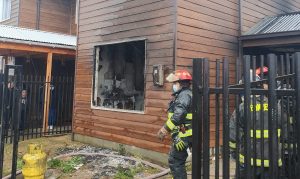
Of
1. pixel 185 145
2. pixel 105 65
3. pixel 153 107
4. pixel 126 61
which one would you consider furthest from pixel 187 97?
pixel 126 61

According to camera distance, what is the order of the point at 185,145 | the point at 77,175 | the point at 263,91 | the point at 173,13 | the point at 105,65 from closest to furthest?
the point at 263,91 → the point at 185,145 → the point at 77,175 → the point at 173,13 → the point at 105,65

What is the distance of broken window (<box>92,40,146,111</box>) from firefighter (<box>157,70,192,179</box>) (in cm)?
478

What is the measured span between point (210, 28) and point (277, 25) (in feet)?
8.03

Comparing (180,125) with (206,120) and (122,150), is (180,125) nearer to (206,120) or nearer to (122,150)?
(206,120)

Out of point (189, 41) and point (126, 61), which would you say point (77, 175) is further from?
point (126, 61)

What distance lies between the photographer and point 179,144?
4867mm

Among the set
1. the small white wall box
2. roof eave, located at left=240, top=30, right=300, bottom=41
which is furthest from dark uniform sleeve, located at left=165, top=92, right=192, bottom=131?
roof eave, located at left=240, top=30, right=300, bottom=41

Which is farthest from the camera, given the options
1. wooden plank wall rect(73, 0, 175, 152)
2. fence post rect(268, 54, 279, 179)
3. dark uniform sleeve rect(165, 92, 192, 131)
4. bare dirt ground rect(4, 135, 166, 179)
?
wooden plank wall rect(73, 0, 175, 152)

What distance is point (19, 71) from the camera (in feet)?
17.8

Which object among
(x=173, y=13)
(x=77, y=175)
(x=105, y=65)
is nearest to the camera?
(x=77, y=175)

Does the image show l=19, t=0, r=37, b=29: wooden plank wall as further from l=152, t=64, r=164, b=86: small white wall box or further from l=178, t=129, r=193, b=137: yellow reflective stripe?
l=178, t=129, r=193, b=137: yellow reflective stripe

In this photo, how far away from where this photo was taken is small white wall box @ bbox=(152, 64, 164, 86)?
6922mm

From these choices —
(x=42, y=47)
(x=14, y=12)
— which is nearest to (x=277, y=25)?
(x=42, y=47)

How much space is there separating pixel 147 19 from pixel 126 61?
3763 millimetres
